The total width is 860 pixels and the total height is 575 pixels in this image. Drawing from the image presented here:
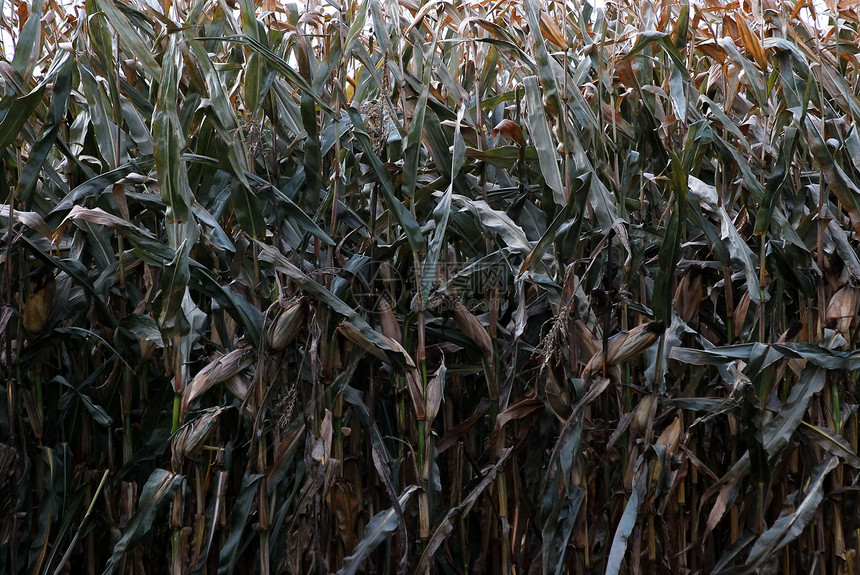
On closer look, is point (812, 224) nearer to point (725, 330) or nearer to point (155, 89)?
point (725, 330)

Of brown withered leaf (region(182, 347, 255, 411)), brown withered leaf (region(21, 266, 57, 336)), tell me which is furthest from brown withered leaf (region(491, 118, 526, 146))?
brown withered leaf (region(21, 266, 57, 336))

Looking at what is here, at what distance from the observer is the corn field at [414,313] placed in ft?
6.09

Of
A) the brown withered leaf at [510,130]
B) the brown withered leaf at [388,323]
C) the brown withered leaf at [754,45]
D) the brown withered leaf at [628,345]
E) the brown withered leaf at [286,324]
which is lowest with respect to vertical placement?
the brown withered leaf at [628,345]

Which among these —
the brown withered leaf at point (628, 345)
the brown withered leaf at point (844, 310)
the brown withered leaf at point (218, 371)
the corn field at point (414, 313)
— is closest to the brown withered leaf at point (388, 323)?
the corn field at point (414, 313)

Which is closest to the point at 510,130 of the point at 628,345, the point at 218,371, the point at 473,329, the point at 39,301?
the point at 473,329

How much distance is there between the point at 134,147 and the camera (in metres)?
2.40

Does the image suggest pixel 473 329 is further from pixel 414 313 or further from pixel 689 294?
pixel 689 294

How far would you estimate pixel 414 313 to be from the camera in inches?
77.3

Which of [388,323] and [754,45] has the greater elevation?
[754,45]

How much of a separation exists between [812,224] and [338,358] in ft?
4.57

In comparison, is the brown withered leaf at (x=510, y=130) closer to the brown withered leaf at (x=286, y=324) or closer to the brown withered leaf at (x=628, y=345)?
the brown withered leaf at (x=628, y=345)

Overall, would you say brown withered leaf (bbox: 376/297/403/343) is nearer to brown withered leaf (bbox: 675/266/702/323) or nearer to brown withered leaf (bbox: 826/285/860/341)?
brown withered leaf (bbox: 675/266/702/323)

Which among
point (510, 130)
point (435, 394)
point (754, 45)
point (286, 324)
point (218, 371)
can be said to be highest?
A: point (754, 45)

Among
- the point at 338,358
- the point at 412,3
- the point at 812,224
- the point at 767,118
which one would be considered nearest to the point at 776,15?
the point at 767,118
